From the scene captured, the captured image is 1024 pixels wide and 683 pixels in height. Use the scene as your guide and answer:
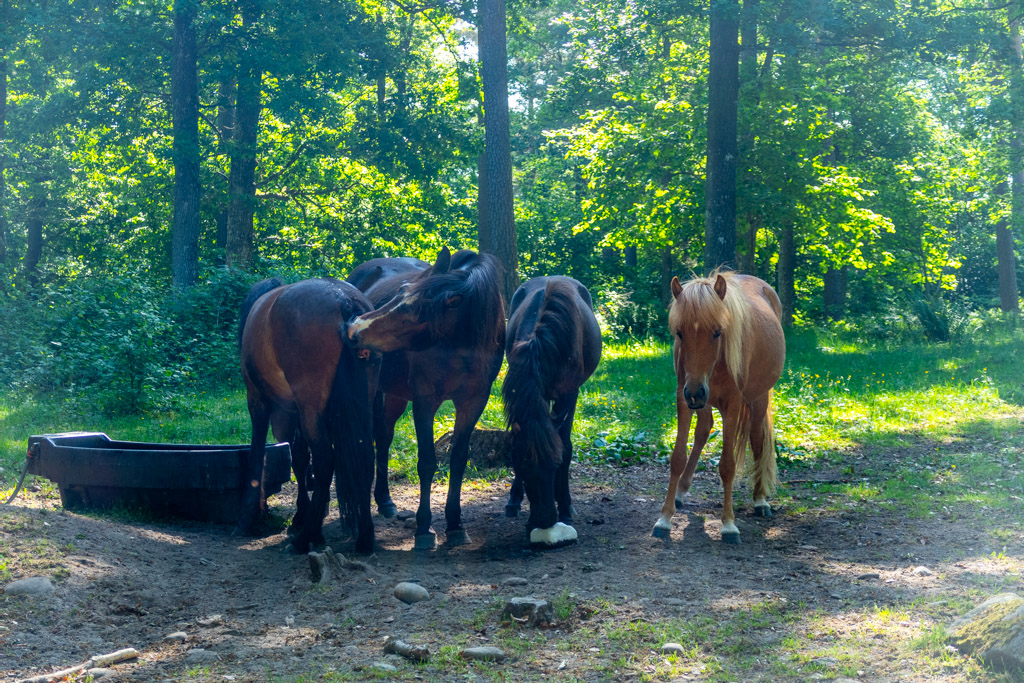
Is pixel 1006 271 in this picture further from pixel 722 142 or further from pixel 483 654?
pixel 483 654

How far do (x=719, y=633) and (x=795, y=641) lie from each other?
0.34m

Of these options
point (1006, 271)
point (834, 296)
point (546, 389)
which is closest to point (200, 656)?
point (546, 389)

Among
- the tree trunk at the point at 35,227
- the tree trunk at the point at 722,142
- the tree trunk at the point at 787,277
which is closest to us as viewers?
the tree trunk at the point at 722,142

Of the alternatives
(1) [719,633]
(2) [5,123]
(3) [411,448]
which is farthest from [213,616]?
(2) [5,123]

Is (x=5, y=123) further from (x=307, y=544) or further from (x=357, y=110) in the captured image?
(x=307, y=544)

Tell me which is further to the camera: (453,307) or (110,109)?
(110,109)

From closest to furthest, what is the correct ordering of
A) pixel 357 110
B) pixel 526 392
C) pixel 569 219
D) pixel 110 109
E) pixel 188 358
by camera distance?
pixel 526 392
pixel 188 358
pixel 110 109
pixel 357 110
pixel 569 219

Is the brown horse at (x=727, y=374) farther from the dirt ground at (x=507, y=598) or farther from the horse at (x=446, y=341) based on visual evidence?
the horse at (x=446, y=341)

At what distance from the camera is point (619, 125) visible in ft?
61.3

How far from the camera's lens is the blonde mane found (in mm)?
5309

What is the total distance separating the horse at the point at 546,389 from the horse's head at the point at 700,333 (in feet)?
2.76

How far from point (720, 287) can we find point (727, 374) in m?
0.70

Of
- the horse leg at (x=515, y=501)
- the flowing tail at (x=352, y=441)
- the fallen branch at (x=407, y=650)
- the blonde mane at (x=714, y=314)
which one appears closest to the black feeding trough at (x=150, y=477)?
the flowing tail at (x=352, y=441)

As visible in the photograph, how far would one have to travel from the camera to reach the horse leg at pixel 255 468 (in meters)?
5.81
